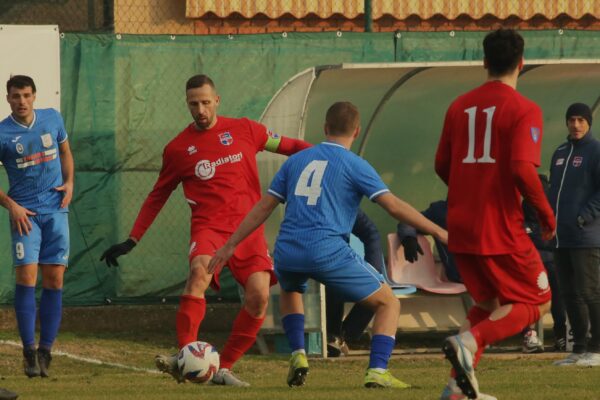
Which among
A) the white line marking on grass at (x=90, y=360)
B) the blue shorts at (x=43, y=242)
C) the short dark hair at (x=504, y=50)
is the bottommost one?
the white line marking on grass at (x=90, y=360)

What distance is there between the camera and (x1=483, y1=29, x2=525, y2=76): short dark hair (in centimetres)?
763

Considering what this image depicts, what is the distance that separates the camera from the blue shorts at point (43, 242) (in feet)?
36.0

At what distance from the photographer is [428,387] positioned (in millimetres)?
9039

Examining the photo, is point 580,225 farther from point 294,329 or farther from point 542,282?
point 542,282

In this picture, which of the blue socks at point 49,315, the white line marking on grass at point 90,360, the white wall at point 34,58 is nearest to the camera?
the blue socks at point 49,315

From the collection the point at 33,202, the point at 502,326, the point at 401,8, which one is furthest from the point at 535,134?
the point at 401,8

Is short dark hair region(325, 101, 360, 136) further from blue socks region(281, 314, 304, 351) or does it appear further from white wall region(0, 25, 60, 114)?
white wall region(0, 25, 60, 114)

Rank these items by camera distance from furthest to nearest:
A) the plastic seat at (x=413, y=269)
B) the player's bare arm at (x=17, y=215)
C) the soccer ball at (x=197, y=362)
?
1. the plastic seat at (x=413, y=269)
2. the player's bare arm at (x=17, y=215)
3. the soccer ball at (x=197, y=362)

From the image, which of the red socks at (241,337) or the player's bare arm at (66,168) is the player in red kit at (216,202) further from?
the player's bare arm at (66,168)

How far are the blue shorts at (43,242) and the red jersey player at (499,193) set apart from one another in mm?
4239

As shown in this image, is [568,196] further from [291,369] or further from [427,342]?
[291,369]

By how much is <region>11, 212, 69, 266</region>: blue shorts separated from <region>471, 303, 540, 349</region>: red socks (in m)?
4.44

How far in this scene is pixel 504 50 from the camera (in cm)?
764

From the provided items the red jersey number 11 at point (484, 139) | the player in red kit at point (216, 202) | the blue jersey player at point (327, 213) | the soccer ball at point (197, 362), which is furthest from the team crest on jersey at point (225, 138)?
the red jersey number 11 at point (484, 139)
